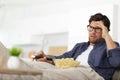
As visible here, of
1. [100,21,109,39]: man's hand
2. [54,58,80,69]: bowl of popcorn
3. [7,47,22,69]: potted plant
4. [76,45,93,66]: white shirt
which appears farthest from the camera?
[76,45,93,66]: white shirt

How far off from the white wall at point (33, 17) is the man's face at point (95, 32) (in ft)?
8.20

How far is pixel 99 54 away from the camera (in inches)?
82.5

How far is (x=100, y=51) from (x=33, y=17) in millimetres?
4017

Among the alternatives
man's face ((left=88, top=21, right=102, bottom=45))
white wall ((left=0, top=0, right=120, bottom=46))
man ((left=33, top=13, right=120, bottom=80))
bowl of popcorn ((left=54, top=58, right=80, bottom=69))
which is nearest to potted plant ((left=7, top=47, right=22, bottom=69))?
bowl of popcorn ((left=54, top=58, right=80, bottom=69))

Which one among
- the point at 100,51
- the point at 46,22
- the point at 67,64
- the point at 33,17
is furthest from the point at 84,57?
the point at 33,17

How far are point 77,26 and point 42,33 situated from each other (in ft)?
3.89

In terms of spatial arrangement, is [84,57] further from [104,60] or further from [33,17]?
[33,17]

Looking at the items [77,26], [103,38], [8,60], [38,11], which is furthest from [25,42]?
[8,60]

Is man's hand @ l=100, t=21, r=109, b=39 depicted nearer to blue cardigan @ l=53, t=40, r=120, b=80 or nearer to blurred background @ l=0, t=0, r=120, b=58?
blue cardigan @ l=53, t=40, r=120, b=80

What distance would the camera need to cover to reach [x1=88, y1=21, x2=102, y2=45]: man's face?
2273mm

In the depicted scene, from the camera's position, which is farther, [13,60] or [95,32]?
[95,32]

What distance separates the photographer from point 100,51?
6.97ft

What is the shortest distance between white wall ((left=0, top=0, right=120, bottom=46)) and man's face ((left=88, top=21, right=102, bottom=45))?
98.4 inches

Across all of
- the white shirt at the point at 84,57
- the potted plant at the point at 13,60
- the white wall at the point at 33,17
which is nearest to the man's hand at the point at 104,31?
the white shirt at the point at 84,57
